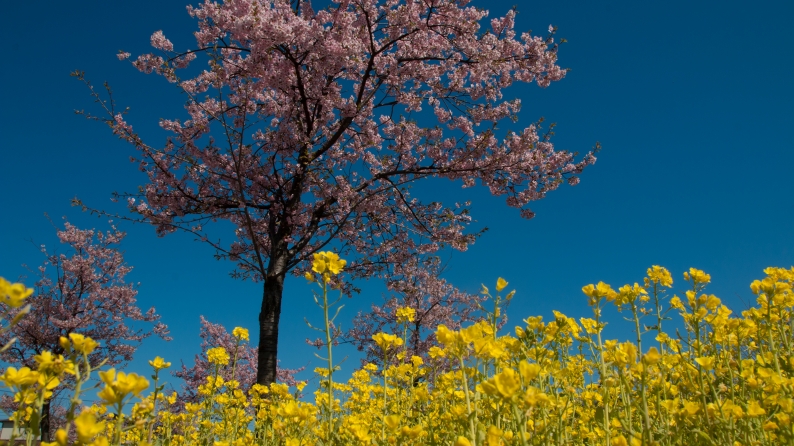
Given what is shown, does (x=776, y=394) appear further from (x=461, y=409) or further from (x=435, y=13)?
(x=435, y=13)

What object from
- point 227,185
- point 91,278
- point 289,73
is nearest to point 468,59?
point 289,73

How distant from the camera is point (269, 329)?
805cm

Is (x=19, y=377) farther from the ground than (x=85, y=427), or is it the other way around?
(x=19, y=377)

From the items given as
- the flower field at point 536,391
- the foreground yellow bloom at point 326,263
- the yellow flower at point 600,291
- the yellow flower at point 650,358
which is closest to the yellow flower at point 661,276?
the flower field at point 536,391

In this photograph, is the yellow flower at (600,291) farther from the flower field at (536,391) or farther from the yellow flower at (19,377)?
the yellow flower at (19,377)

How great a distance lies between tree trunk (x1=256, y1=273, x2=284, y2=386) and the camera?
772cm

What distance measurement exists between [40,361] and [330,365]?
1.17m

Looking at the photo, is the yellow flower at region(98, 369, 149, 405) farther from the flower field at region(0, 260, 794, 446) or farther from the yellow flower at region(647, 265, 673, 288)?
the yellow flower at region(647, 265, 673, 288)

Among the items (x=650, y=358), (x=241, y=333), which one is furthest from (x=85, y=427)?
(x=241, y=333)

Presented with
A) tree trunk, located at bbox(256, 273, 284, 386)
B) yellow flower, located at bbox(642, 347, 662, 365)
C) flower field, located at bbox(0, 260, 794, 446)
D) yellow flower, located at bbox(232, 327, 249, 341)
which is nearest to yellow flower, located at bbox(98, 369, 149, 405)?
flower field, located at bbox(0, 260, 794, 446)

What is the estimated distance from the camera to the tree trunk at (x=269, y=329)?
7.72 metres

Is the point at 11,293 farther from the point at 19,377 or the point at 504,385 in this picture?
the point at 504,385

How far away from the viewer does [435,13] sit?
333 inches

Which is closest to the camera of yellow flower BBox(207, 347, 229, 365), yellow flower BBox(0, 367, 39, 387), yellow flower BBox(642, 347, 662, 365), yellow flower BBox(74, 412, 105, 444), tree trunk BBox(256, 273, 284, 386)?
yellow flower BBox(74, 412, 105, 444)
